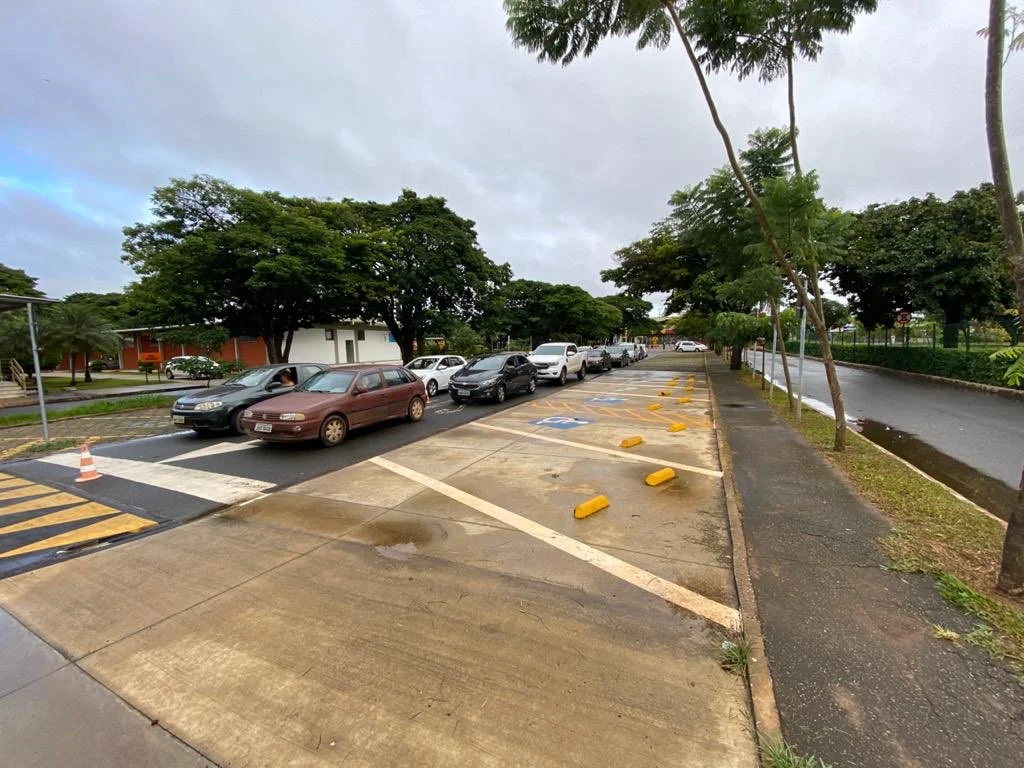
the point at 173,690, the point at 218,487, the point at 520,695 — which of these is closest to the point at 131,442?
the point at 218,487

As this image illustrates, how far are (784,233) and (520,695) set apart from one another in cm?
771

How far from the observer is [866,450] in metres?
7.30

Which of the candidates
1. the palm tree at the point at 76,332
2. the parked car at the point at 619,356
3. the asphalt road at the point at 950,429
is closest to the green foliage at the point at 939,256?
the asphalt road at the point at 950,429

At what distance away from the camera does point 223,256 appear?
1750 cm

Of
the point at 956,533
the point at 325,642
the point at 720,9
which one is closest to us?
the point at 325,642

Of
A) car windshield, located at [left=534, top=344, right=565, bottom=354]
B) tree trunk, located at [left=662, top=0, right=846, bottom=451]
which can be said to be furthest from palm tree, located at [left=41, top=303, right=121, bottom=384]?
tree trunk, located at [left=662, top=0, right=846, bottom=451]

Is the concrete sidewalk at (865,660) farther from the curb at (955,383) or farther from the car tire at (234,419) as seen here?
the curb at (955,383)

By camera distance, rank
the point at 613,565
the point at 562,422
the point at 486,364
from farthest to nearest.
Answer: the point at 486,364
the point at 562,422
the point at 613,565

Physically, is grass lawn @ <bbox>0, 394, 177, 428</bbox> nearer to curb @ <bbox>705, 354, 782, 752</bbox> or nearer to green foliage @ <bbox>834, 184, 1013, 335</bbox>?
curb @ <bbox>705, 354, 782, 752</bbox>

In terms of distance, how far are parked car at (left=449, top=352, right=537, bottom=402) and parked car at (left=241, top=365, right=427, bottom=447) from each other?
221cm

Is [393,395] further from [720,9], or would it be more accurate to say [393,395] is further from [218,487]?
[720,9]

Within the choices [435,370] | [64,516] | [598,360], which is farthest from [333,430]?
[598,360]

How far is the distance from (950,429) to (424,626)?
11.8 metres

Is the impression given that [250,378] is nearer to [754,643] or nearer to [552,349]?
[754,643]
